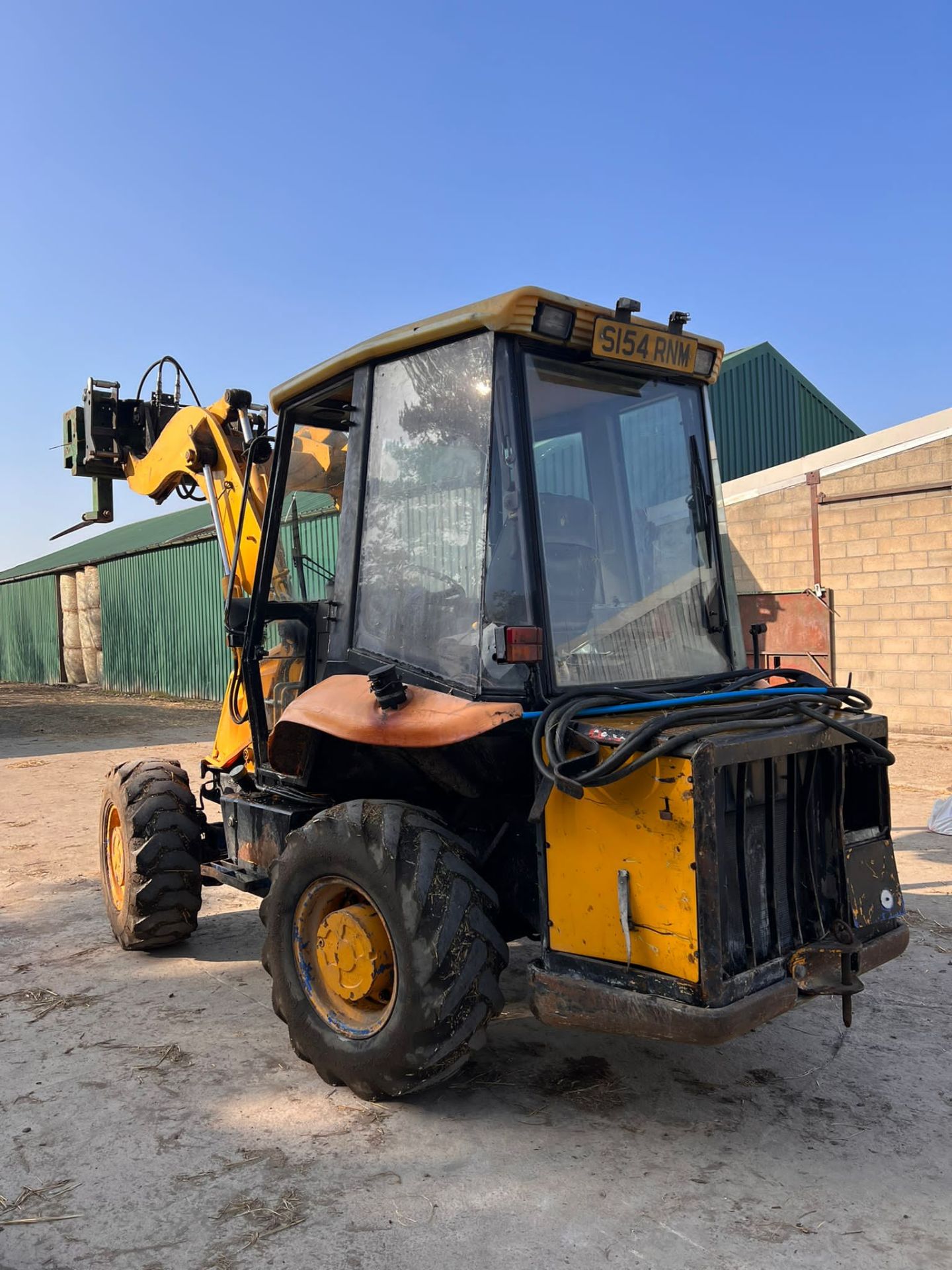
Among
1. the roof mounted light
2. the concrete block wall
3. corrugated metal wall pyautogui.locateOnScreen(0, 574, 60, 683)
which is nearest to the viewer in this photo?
the roof mounted light

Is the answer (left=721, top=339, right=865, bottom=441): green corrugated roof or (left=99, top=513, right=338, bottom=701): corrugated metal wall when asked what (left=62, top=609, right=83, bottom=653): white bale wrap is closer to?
(left=99, top=513, right=338, bottom=701): corrugated metal wall

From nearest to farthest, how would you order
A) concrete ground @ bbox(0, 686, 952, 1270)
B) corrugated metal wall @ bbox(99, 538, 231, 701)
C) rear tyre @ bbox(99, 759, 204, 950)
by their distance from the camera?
concrete ground @ bbox(0, 686, 952, 1270) → rear tyre @ bbox(99, 759, 204, 950) → corrugated metal wall @ bbox(99, 538, 231, 701)

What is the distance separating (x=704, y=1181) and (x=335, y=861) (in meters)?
1.52

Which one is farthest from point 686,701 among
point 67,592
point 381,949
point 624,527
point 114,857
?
point 67,592

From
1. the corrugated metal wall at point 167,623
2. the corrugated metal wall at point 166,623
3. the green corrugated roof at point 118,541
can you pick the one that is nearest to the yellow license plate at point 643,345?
the corrugated metal wall at point 166,623

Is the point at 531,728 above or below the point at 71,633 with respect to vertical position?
below

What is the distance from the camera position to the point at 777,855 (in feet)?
10.8

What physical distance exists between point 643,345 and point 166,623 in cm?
2295

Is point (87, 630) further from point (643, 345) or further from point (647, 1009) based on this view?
point (647, 1009)

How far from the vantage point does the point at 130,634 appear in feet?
88.4

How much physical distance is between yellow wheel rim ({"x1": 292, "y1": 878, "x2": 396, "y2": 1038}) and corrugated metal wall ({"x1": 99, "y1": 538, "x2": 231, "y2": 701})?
1844cm

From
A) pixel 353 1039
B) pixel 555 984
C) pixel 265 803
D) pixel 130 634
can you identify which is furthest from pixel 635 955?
pixel 130 634

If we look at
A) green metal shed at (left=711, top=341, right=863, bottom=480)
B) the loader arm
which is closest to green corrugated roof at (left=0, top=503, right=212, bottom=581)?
green metal shed at (left=711, top=341, right=863, bottom=480)

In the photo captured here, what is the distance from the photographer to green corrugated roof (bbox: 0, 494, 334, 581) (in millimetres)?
27859
